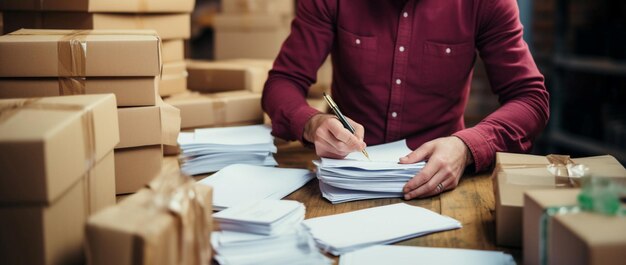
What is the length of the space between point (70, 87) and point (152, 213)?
54 cm

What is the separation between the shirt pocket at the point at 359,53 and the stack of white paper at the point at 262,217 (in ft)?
2.76

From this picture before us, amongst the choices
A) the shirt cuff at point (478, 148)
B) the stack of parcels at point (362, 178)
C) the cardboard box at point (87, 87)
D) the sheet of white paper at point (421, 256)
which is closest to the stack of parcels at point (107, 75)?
the cardboard box at point (87, 87)

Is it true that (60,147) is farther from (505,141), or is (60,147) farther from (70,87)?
(505,141)

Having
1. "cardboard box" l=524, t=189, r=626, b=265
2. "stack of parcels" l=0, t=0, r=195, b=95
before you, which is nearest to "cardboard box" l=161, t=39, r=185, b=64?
"stack of parcels" l=0, t=0, r=195, b=95

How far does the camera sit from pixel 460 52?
1.83m


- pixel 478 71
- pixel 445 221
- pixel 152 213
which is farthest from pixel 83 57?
pixel 478 71

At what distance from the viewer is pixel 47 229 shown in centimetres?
85

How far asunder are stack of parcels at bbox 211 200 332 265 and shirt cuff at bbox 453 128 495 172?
0.59 metres

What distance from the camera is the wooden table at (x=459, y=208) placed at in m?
1.08

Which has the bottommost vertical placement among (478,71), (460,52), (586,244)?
(478,71)

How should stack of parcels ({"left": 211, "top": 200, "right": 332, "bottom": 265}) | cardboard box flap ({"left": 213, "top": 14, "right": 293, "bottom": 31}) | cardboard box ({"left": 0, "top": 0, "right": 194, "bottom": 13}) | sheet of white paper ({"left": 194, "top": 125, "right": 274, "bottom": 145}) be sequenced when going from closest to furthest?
stack of parcels ({"left": 211, "top": 200, "right": 332, "bottom": 265}) → sheet of white paper ({"left": 194, "top": 125, "right": 274, "bottom": 145}) → cardboard box ({"left": 0, "top": 0, "right": 194, "bottom": 13}) → cardboard box flap ({"left": 213, "top": 14, "right": 293, "bottom": 31})

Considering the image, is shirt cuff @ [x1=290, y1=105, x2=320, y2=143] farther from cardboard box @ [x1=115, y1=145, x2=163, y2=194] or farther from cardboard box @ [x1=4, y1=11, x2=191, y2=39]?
cardboard box @ [x1=4, y1=11, x2=191, y2=39]

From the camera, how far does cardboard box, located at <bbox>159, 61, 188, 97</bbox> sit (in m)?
2.01

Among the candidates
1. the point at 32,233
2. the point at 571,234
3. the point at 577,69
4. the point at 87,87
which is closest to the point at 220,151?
the point at 87,87
